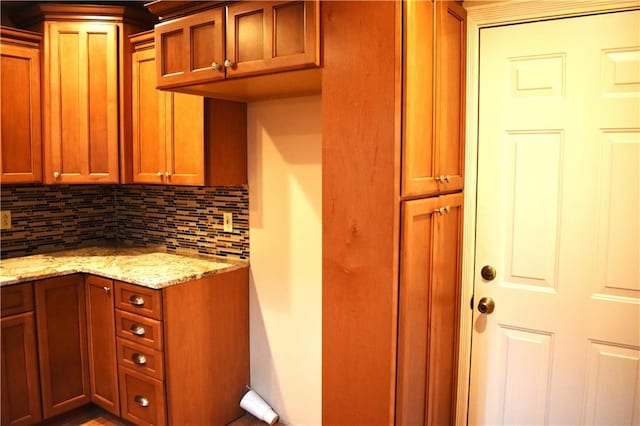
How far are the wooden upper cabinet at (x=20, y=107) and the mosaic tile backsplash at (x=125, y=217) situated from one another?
0.27 meters

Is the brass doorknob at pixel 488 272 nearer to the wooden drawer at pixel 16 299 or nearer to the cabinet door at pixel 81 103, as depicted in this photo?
the cabinet door at pixel 81 103

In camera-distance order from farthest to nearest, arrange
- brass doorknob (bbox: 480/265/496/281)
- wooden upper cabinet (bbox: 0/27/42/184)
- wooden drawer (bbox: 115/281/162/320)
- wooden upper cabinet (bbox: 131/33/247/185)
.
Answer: wooden upper cabinet (bbox: 0/27/42/184)
wooden upper cabinet (bbox: 131/33/247/185)
wooden drawer (bbox: 115/281/162/320)
brass doorknob (bbox: 480/265/496/281)

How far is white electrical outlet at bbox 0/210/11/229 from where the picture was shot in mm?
2793

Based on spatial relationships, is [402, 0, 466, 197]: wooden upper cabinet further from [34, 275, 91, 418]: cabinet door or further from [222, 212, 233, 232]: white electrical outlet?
[34, 275, 91, 418]: cabinet door

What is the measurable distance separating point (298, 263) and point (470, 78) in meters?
1.24

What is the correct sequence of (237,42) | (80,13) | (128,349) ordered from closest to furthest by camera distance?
(237,42) → (128,349) → (80,13)

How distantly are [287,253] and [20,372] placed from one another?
1.48 m

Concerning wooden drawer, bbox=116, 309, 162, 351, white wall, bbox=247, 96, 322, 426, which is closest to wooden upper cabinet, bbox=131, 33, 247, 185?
white wall, bbox=247, 96, 322, 426

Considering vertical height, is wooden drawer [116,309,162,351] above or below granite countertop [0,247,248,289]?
below

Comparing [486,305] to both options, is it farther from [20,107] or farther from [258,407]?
[20,107]

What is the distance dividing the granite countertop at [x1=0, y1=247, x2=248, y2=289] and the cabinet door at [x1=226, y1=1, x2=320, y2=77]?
107 cm

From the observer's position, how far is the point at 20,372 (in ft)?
7.84

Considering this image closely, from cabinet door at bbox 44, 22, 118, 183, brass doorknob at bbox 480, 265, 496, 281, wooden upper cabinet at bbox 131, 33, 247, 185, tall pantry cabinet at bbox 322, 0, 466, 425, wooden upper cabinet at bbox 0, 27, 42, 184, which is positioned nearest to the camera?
tall pantry cabinet at bbox 322, 0, 466, 425

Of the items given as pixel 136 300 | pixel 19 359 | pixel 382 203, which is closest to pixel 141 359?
pixel 136 300
